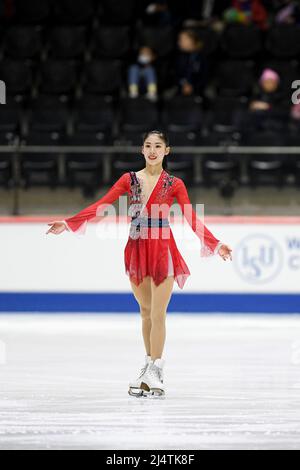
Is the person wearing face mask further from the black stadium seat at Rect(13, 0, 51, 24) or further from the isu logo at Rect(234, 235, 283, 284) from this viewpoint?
the isu logo at Rect(234, 235, 283, 284)

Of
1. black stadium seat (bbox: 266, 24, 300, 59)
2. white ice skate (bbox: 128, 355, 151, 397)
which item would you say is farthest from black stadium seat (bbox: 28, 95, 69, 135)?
white ice skate (bbox: 128, 355, 151, 397)

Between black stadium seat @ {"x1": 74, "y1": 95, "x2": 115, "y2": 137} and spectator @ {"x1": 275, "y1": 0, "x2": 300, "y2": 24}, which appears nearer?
black stadium seat @ {"x1": 74, "y1": 95, "x2": 115, "y2": 137}

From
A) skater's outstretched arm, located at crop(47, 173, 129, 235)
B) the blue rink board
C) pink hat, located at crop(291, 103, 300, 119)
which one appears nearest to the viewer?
skater's outstretched arm, located at crop(47, 173, 129, 235)

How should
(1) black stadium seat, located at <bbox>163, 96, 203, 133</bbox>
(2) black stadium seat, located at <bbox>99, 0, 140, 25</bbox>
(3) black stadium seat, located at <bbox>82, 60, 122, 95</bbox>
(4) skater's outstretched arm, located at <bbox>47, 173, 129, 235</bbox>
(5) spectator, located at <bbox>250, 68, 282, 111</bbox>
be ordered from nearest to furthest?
(4) skater's outstretched arm, located at <bbox>47, 173, 129, 235</bbox>, (1) black stadium seat, located at <bbox>163, 96, 203, 133</bbox>, (5) spectator, located at <bbox>250, 68, 282, 111</bbox>, (3) black stadium seat, located at <bbox>82, 60, 122, 95</bbox>, (2) black stadium seat, located at <bbox>99, 0, 140, 25</bbox>

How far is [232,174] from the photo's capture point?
928 cm

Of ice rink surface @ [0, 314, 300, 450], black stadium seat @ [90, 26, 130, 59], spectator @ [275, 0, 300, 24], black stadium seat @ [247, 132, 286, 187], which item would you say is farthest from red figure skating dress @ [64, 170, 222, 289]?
spectator @ [275, 0, 300, 24]

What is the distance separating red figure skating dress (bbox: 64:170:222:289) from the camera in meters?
5.64

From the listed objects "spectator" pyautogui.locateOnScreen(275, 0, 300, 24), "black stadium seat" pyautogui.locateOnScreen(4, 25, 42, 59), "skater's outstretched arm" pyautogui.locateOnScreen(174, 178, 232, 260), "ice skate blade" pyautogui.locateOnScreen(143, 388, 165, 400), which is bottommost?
"ice skate blade" pyautogui.locateOnScreen(143, 388, 165, 400)

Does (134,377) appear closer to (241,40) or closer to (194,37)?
(194,37)

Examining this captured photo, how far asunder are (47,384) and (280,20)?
7.68 m

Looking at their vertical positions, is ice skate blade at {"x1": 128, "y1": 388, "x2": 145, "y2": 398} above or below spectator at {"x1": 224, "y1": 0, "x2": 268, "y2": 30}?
below

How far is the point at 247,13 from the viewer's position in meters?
12.6

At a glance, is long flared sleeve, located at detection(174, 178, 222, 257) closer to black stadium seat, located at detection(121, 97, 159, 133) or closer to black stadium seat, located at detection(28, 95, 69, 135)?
black stadium seat, located at detection(28, 95, 69, 135)

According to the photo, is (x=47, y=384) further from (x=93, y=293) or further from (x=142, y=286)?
(x=93, y=293)
